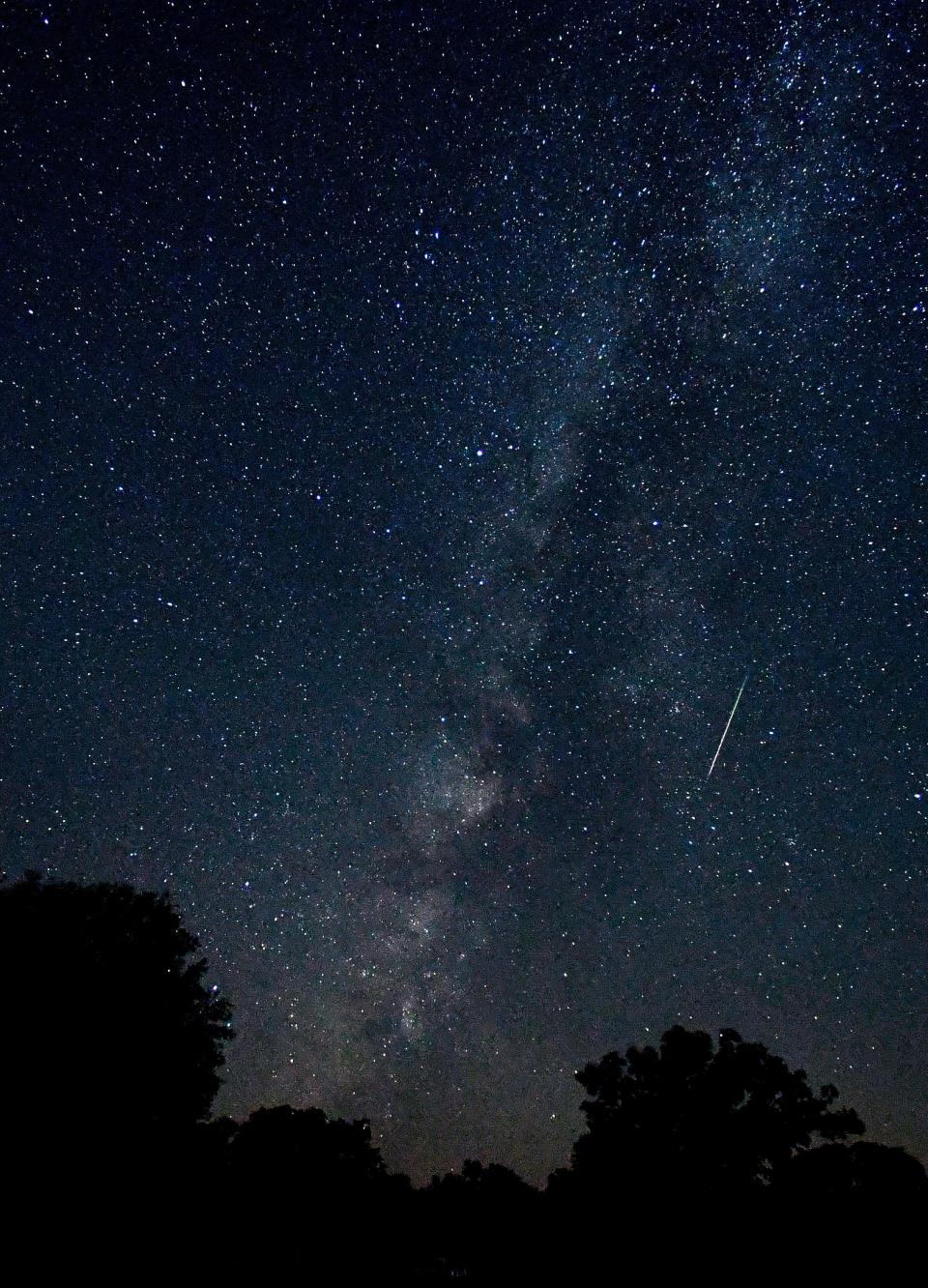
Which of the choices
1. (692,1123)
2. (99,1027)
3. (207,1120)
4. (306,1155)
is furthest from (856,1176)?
(306,1155)

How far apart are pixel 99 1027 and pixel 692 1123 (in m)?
15.9

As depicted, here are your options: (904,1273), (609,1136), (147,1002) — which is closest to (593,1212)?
(609,1136)

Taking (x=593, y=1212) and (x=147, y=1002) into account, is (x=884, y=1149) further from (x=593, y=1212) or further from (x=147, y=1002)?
(x=147, y=1002)

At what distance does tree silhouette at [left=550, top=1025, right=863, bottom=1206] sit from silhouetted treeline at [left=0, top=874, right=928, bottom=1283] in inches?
1.5

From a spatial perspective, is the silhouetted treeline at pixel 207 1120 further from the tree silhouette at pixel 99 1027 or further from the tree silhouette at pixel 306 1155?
the tree silhouette at pixel 306 1155

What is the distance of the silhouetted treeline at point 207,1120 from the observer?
1491 centimetres

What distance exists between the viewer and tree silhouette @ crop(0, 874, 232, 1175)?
14727 mm

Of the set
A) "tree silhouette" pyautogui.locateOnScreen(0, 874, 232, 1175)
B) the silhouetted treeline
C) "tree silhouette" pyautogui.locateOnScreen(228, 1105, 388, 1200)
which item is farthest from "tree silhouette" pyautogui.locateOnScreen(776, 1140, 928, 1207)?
"tree silhouette" pyautogui.locateOnScreen(228, 1105, 388, 1200)

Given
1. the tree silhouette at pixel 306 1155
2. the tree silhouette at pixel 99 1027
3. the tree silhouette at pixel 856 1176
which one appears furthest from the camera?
the tree silhouette at pixel 306 1155

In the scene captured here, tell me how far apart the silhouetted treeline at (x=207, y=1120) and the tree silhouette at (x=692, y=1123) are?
4 cm

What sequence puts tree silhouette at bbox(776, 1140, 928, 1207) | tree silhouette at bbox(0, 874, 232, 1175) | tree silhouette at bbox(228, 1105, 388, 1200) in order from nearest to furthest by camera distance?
tree silhouette at bbox(0, 874, 232, 1175) → tree silhouette at bbox(776, 1140, 928, 1207) → tree silhouette at bbox(228, 1105, 388, 1200)

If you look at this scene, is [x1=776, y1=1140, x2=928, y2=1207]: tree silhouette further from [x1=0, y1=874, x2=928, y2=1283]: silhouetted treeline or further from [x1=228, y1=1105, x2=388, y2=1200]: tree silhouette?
[x1=228, y1=1105, x2=388, y2=1200]: tree silhouette

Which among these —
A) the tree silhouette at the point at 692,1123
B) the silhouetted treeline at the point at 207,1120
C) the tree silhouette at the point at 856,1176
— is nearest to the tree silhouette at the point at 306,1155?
the silhouetted treeline at the point at 207,1120

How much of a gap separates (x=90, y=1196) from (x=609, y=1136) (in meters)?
14.1
